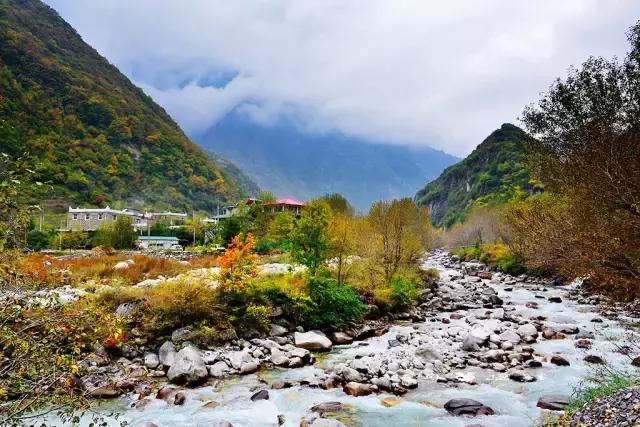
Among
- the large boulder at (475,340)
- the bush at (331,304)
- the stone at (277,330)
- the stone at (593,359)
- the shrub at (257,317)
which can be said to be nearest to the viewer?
the stone at (593,359)

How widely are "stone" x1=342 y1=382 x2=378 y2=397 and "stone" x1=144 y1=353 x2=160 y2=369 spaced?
675cm

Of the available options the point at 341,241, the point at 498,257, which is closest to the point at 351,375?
the point at 341,241

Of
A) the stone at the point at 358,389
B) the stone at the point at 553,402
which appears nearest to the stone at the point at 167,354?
the stone at the point at 358,389

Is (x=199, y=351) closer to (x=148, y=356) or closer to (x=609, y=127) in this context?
(x=148, y=356)

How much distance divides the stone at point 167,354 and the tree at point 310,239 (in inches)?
373

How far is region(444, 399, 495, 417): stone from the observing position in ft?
40.3

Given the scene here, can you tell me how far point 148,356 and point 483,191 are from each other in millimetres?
142230

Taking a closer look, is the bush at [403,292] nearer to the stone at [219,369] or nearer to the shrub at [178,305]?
the shrub at [178,305]

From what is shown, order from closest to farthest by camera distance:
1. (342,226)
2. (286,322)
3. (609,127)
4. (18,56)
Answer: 1. (609,127)
2. (286,322)
3. (342,226)
4. (18,56)

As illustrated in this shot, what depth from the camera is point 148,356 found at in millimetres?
16719

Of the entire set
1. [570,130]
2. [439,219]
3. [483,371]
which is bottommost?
[483,371]

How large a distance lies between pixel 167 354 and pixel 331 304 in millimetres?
9211

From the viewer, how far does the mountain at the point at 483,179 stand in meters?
128

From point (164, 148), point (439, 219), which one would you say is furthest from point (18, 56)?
point (439, 219)
